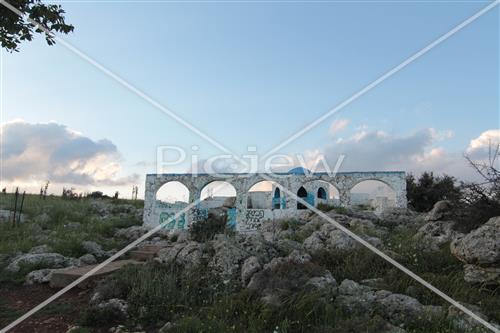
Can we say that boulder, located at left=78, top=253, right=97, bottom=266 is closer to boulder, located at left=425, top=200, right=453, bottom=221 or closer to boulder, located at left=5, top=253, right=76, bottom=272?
boulder, located at left=5, top=253, right=76, bottom=272

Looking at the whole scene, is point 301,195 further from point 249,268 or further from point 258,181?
point 249,268

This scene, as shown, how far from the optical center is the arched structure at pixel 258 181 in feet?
60.9

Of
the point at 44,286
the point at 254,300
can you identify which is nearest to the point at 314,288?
the point at 254,300

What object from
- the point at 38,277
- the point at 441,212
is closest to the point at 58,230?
the point at 38,277

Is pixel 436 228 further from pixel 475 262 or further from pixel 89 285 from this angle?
pixel 89 285

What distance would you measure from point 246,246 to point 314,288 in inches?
96.2

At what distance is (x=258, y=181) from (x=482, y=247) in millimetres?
14209

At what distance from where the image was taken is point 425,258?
24.8 ft

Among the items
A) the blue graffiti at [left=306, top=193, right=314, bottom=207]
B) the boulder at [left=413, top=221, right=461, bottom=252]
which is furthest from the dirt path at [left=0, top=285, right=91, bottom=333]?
the blue graffiti at [left=306, top=193, right=314, bottom=207]

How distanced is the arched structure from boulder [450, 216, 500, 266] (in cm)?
1163

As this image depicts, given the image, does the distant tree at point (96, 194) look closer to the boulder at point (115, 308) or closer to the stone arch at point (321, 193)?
the stone arch at point (321, 193)

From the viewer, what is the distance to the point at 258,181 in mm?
19984

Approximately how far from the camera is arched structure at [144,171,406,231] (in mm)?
18556

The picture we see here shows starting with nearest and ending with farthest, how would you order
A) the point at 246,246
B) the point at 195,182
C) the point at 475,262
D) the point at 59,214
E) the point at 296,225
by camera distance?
the point at 475,262 < the point at 246,246 < the point at 296,225 < the point at 59,214 < the point at 195,182
